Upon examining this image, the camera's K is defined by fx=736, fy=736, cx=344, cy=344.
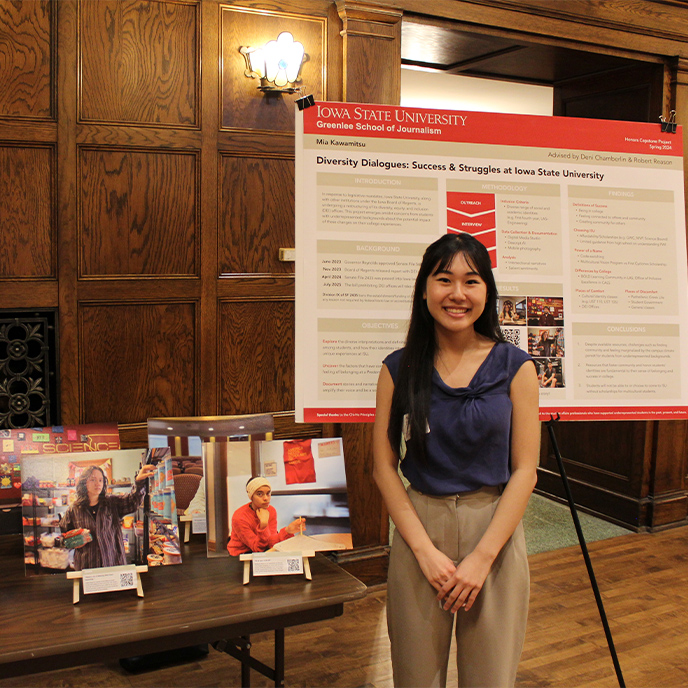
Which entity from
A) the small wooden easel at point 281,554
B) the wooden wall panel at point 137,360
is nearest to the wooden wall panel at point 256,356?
the wooden wall panel at point 137,360

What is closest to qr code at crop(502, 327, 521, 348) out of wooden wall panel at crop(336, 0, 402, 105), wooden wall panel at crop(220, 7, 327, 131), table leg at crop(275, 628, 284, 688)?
table leg at crop(275, 628, 284, 688)

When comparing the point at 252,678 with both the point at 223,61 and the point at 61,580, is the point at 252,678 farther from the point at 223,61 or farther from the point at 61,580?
the point at 223,61

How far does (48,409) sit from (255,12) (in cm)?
198

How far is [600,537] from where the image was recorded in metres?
4.39

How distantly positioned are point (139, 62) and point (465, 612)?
8.48 feet

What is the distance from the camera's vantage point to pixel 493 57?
425 cm

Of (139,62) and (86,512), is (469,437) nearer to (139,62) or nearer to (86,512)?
(86,512)

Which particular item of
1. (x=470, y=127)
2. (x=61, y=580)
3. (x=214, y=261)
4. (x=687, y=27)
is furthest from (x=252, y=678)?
(x=687, y=27)

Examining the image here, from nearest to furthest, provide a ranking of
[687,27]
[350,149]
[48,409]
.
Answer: [350,149] < [48,409] < [687,27]

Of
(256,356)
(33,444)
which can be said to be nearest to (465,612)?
(33,444)

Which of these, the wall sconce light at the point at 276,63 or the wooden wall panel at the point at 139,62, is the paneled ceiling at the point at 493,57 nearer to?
the wall sconce light at the point at 276,63

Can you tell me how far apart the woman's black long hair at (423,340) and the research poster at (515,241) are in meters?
0.48

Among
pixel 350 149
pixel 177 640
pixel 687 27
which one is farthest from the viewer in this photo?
pixel 687 27

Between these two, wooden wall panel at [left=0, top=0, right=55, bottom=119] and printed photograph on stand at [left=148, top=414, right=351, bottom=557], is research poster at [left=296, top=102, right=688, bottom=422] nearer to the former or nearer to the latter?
printed photograph on stand at [left=148, top=414, right=351, bottom=557]
